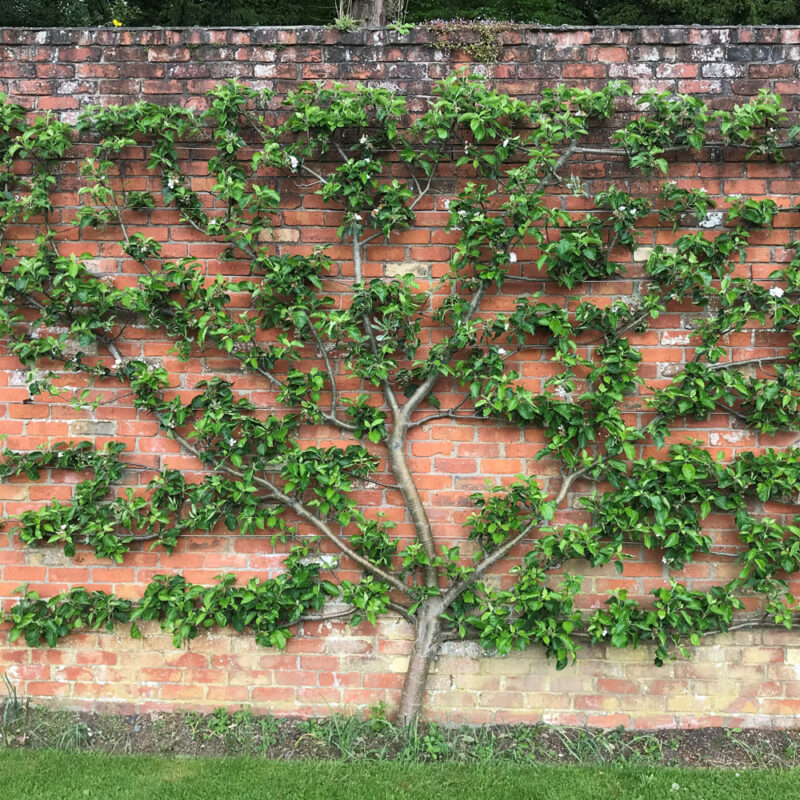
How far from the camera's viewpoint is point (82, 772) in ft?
8.93

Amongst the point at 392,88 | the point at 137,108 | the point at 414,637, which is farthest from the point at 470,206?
the point at 414,637

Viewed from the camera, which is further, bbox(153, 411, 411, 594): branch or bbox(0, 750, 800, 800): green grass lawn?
bbox(153, 411, 411, 594): branch

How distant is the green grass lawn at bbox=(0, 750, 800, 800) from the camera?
259 cm

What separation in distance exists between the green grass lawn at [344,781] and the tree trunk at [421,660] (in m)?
0.26

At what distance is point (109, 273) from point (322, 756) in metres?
2.32

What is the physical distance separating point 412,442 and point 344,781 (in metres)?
1.39

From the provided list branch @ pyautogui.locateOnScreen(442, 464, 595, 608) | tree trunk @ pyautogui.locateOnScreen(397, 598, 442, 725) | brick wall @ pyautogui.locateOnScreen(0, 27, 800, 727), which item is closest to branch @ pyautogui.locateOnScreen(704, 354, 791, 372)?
brick wall @ pyautogui.locateOnScreen(0, 27, 800, 727)

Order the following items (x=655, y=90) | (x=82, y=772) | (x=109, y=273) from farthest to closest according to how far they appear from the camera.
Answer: (x=109, y=273) < (x=655, y=90) < (x=82, y=772)

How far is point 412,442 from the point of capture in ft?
10.1

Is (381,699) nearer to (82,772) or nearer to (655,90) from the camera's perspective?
(82,772)

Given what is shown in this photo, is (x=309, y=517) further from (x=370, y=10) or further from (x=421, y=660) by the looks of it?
(x=370, y=10)

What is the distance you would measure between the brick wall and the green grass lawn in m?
0.31

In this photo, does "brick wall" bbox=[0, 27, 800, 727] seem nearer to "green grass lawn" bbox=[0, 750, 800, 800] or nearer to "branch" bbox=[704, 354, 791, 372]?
"branch" bbox=[704, 354, 791, 372]

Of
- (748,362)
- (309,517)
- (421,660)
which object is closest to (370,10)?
(748,362)
